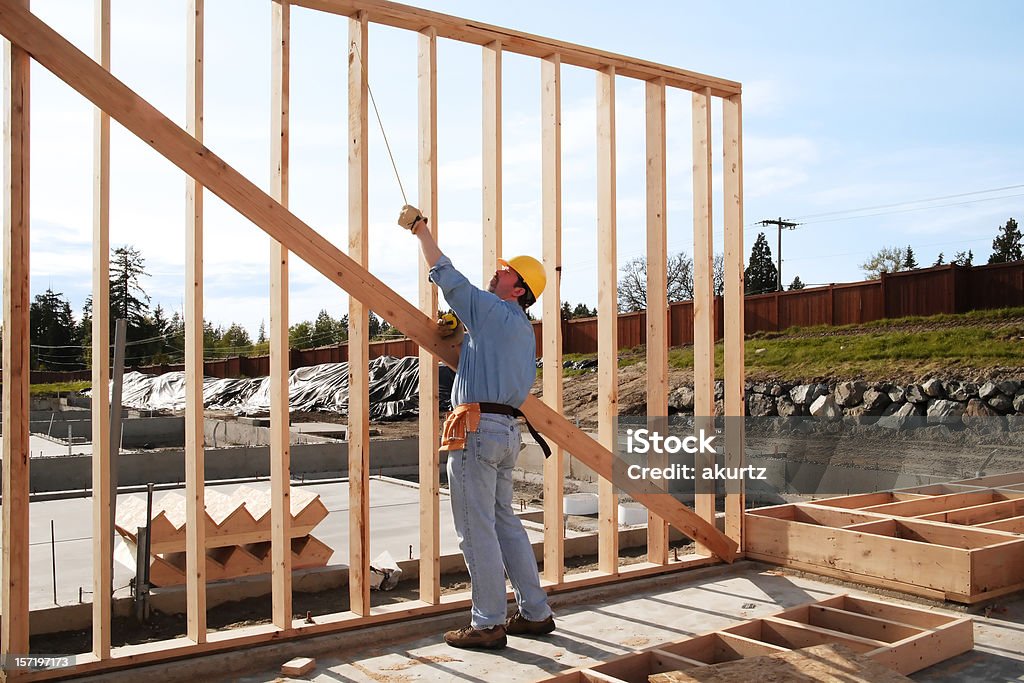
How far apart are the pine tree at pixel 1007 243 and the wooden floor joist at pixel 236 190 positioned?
45.7 meters

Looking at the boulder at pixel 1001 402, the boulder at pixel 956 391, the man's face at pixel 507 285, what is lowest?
the boulder at pixel 1001 402

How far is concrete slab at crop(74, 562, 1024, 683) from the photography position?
391cm

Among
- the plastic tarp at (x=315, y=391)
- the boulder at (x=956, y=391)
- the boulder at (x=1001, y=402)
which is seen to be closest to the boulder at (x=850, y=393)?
the boulder at (x=956, y=391)

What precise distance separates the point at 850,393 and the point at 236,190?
13.8 metres

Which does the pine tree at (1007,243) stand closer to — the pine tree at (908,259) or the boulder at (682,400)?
the pine tree at (908,259)

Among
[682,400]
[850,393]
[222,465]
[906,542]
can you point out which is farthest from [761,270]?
[906,542]

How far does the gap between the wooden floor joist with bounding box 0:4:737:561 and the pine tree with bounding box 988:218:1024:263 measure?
45734 millimetres

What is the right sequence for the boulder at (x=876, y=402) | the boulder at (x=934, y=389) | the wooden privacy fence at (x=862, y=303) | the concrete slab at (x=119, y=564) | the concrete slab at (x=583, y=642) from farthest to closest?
the wooden privacy fence at (x=862, y=303)
the boulder at (x=876, y=402)
the boulder at (x=934, y=389)
the concrete slab at (x=119, y=564)
the concrete slab at (x=583, y=642)

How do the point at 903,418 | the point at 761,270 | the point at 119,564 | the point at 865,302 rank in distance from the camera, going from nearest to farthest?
the point at 119,564, the point at 903,418, the point at 865,302, the point at 761,270

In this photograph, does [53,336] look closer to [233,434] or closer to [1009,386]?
[233,434]

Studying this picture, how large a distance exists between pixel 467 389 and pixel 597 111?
7.67 ft

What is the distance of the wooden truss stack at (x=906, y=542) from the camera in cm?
516

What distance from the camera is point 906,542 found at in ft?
17.6

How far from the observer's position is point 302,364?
34875 mm
